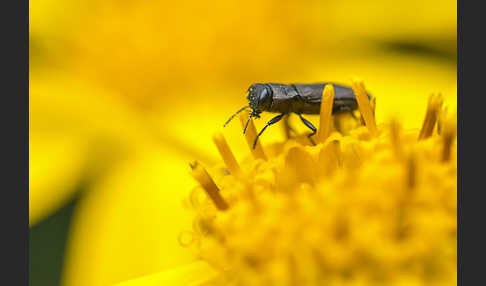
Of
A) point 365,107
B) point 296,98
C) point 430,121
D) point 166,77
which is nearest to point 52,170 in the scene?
point 166,77

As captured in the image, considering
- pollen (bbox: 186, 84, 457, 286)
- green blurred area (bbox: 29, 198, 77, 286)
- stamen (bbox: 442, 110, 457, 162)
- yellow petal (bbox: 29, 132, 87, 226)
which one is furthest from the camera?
yellow petal (bbox: 29, 132, 87, 226)

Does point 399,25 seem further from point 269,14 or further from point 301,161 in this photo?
point 301,161

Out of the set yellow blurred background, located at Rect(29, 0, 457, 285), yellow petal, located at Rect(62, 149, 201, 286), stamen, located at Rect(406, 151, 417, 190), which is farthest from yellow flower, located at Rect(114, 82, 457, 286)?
yellow blurred background, located at Rect(29, 0, 457, 285)

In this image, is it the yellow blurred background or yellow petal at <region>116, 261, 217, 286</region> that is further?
the yellow blurred background

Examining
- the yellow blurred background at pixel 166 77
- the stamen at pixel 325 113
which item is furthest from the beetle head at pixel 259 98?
the yellow blurred background at pixel 166 77

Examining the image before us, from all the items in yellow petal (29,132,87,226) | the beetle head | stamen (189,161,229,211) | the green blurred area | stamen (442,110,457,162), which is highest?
the beetle head

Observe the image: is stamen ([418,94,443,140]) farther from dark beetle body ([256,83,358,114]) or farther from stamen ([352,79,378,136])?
dark beetle body ([256,83,358,114])
